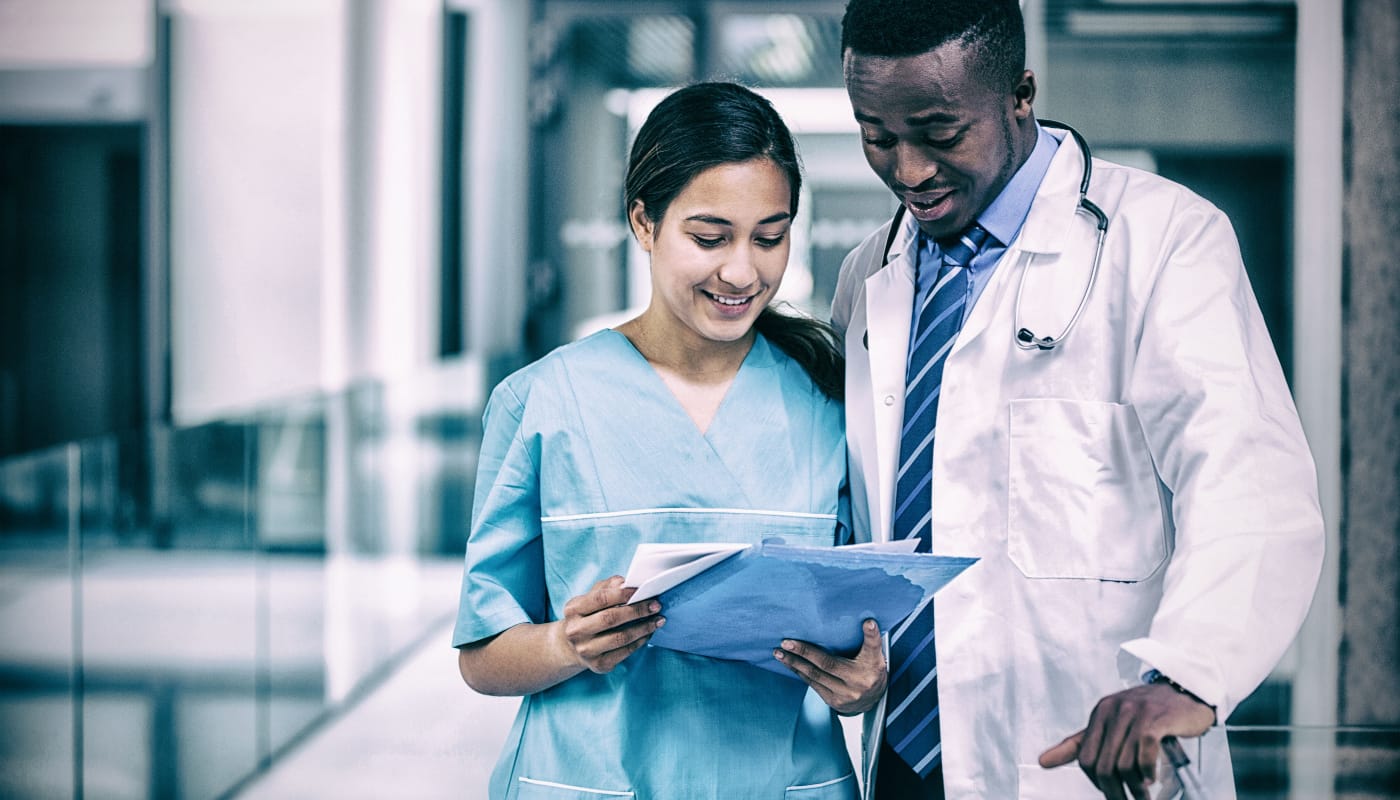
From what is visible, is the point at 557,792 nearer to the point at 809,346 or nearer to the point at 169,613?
the point at 809,346

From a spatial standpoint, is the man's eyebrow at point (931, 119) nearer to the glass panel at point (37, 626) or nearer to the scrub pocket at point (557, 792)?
the scrub pocket at point (557, 792)

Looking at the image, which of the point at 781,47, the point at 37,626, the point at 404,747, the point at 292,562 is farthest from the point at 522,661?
the point at 781,47

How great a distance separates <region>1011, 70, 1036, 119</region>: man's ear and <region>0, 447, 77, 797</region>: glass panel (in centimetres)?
155

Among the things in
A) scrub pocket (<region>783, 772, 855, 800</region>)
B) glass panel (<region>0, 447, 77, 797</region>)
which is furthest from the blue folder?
glass panel (<region>0, 447, 77, 797</region>)

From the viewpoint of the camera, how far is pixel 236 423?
9.77 feet

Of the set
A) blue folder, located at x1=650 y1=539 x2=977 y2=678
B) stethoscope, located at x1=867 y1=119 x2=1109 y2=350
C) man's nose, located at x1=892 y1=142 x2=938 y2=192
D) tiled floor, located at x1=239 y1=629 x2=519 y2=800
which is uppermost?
man's nose, located at x1=892 y1=142 x2=938 y2=192

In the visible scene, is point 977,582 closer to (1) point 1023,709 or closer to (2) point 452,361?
(1) point 1023,709

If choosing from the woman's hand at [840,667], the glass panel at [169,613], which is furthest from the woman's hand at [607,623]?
the glass panel at [169,613]

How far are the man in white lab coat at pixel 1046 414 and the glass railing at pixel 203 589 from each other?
1.41 m

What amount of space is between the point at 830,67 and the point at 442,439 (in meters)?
2.07

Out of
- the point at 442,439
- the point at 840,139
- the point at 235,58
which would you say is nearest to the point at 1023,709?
the point at 235,58

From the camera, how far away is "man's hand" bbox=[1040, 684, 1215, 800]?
0.96 metres

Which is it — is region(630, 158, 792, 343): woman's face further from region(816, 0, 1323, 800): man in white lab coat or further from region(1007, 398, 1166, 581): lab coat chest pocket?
region(1007, 398, 1166, 581): lab coat chest pocket

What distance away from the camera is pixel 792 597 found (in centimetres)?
112
